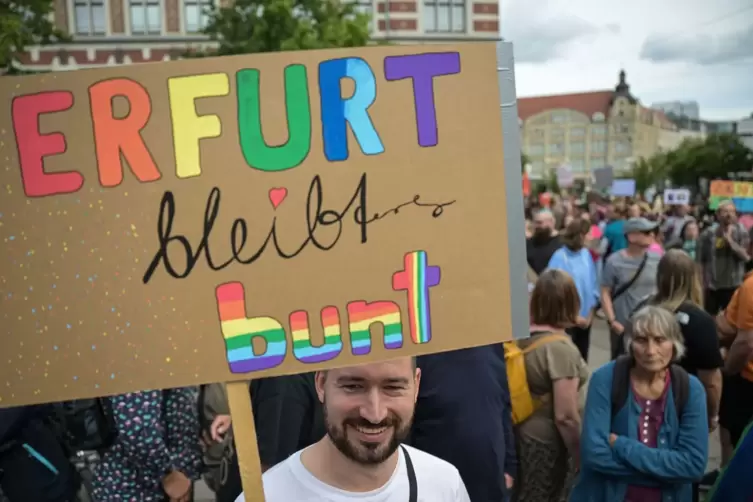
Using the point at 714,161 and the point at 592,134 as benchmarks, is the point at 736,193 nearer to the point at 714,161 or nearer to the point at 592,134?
the point at 714,161

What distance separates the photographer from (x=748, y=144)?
4631 cm

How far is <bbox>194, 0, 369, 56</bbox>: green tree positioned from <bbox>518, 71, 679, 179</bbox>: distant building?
7132cm

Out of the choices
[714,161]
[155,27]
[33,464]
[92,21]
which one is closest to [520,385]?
[33,464]

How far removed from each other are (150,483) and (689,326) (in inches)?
96.0

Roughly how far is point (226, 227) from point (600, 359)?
5.66 meters

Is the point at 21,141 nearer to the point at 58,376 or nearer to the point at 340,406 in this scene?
the point at 58,376

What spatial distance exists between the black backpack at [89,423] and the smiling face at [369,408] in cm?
127

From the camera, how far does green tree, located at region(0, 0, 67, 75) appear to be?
9.88 m

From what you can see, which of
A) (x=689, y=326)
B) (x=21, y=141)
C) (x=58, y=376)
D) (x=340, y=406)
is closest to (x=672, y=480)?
(x=689, y=326)

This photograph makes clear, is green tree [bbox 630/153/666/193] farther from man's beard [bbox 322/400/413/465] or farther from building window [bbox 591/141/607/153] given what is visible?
man's beard [bbox 322/400/413/465]

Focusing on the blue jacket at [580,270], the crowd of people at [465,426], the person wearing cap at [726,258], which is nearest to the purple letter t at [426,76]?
the crowd of people at [465,426]

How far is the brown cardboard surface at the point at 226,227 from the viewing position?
4.23 ft

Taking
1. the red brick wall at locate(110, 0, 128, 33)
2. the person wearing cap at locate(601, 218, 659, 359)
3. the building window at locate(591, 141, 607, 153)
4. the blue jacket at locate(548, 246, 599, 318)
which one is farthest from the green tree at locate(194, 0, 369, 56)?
the building window at locate(591, 141, 607, 153)

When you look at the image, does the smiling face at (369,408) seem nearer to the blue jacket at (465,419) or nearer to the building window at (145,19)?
the blue jacket at (465,419)
